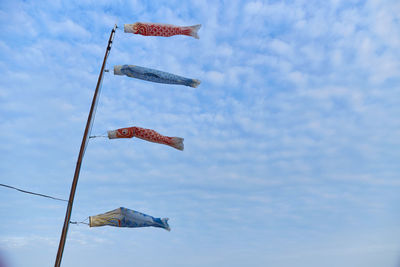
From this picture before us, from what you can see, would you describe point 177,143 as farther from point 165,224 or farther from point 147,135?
point 165,224

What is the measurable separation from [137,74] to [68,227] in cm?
470

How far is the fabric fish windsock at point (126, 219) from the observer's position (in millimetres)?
10531

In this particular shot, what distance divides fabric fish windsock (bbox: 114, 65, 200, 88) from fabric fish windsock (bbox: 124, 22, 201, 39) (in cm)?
146

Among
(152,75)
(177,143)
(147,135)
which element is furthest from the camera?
(152,75)

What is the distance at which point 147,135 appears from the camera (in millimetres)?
11391

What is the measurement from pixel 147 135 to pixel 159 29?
364 cm

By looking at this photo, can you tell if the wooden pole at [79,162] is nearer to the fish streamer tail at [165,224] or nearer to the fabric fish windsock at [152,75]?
the fabric fish windsock at [152,75]

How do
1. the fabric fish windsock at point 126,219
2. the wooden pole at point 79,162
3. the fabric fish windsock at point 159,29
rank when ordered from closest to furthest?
1. the wooden pole at point 79,162
2. the fabric fish windsock at point 126,219
3. the fabric fish windsock at point 159,29

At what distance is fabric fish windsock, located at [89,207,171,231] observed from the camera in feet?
34.6

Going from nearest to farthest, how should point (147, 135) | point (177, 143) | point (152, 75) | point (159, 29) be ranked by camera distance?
point (147, 135) → point (177, 143) → point (152, 75) → point (159, 29)

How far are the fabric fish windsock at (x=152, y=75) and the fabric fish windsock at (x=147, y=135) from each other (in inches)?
67.2

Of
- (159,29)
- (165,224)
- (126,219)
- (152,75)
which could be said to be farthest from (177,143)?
(159,29)

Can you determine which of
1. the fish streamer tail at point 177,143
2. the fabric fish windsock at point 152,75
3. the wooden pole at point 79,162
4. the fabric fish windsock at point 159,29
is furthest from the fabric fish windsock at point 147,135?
the fabric fish windsock at point 159,29

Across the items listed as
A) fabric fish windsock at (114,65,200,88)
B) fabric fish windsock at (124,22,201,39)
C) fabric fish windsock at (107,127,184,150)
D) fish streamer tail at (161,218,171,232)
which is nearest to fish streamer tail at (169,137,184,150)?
fabric fish windsock at (107,127,184,150)
